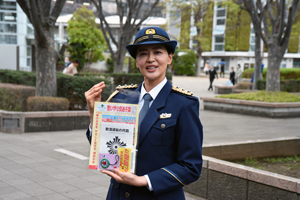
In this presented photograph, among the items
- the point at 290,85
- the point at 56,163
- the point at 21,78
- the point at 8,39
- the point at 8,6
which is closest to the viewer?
the point at 56,163

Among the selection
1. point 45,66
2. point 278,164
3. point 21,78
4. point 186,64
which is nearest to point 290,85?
point 21,78

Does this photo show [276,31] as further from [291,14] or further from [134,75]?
[134,75]

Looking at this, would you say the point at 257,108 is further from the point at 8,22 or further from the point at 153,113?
the point at 8,22

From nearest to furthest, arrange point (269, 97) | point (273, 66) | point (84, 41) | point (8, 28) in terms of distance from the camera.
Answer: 1. point (269, 97)
2. point (273, 66)
3. point (8, 28)
4. point (84, 41)

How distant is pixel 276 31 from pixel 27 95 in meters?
10.7

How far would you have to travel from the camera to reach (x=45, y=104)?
391 inches

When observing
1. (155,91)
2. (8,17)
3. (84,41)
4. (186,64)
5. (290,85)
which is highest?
(8,17)

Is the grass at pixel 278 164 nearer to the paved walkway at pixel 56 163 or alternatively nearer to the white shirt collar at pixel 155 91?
the paved walkway at pixel 56 163

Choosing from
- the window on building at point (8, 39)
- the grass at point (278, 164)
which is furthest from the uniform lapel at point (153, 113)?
the window on building at point (8, 39)

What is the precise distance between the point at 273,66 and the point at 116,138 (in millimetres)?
15039

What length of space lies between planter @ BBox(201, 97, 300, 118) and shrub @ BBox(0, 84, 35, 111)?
7692 millimetres

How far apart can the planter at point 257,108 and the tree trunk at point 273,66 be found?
2.44 meters

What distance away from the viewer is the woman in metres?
2.03

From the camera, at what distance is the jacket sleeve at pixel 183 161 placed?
2004 millimetres
